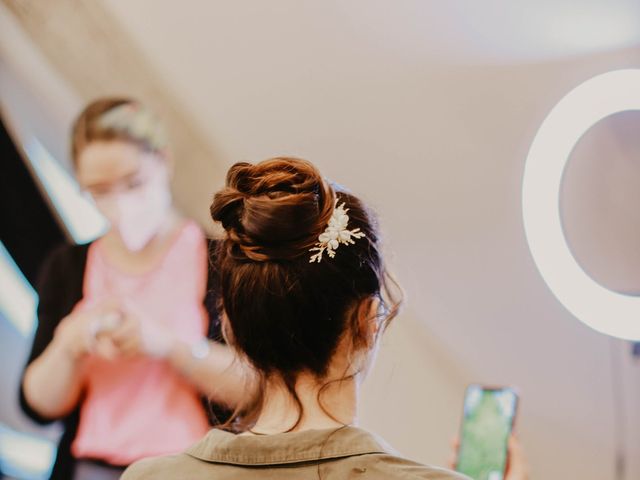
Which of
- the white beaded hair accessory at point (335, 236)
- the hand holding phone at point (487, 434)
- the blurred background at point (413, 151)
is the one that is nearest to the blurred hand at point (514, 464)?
the hand holding phone at point (487, 434)

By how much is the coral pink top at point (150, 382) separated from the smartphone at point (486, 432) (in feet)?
1.95

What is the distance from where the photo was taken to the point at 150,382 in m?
1.75

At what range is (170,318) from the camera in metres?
1.77

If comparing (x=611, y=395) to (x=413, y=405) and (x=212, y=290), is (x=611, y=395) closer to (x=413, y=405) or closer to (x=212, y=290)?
(x=413, y=405)

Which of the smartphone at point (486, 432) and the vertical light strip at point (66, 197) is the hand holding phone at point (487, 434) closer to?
the smartphone at point (486, 432)

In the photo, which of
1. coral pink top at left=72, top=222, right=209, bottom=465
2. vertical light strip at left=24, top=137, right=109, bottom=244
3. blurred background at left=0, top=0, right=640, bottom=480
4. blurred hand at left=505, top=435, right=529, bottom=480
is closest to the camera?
blurred hand at left=505, top=435, right=529, bottom=480

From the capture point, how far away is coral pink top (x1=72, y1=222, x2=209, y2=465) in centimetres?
173

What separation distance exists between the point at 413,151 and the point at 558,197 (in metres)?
0.36

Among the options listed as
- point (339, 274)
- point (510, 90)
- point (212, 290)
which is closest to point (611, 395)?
point (510, 90)

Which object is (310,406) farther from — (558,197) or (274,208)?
(558,197)

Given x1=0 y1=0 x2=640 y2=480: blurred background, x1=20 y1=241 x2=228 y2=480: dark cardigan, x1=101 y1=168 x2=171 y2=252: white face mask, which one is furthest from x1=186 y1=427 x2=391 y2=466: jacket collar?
x1=101 y1=168 x2=171 y2=252: white face mask

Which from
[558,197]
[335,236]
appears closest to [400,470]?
[335,236]

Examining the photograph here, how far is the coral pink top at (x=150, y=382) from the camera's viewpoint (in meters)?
1.73

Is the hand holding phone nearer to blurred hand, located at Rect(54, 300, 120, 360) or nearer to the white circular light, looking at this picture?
the white circular light
